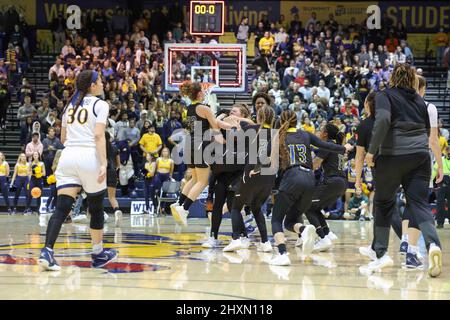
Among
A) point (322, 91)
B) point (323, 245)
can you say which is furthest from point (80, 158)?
point (322, 91)

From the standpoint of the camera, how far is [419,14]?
105 ft

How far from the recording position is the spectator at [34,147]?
69.2 ft

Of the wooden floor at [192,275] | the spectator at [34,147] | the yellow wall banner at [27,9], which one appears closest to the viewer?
the wooden floor at [192,275]

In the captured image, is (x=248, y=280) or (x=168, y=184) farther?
(x=168, y=184)

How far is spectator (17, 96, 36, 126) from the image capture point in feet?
75.7

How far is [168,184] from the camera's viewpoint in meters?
20.3

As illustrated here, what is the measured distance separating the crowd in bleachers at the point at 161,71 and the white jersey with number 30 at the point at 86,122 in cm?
1079

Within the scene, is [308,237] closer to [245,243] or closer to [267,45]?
[245,243]

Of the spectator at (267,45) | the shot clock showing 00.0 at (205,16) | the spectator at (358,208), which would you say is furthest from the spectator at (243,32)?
the spectator at (358,208)

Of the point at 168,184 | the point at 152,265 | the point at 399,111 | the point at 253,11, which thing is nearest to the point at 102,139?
the point at 152,265

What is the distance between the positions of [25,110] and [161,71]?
13.9 ft

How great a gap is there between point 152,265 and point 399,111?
309cm

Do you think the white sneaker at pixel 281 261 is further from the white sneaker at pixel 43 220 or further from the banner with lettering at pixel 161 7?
the banner with lettering at pixel 161 7

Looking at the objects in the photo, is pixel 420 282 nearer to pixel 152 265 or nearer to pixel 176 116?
pixel 152 265
